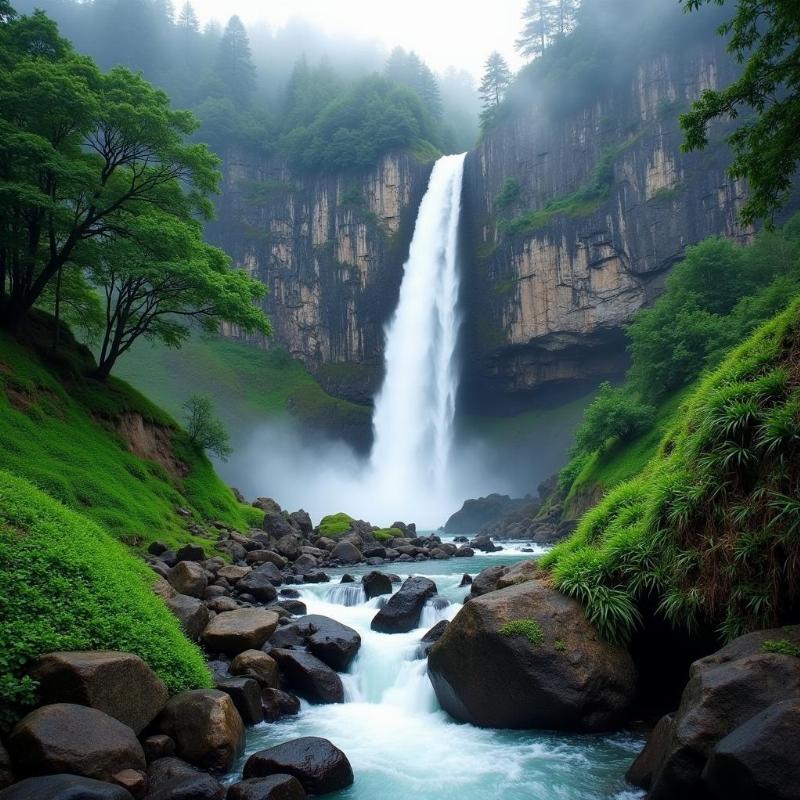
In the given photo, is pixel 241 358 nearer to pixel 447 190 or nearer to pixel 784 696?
pixel 447 190

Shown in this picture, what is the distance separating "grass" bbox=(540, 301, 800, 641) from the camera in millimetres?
6211

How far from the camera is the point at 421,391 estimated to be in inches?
2232

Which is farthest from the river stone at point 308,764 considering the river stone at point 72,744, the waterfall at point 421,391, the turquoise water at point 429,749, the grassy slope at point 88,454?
the waterfall at point 421,391

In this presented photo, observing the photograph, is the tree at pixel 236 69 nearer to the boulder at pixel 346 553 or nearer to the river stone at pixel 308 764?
the boulder at pixel 346 553

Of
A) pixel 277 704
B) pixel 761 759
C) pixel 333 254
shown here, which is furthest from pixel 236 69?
pixel 761 759

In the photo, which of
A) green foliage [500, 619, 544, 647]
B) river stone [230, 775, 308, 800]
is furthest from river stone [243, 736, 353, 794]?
green foliage [500, 619, 544, 647]

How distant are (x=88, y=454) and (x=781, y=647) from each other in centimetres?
1888

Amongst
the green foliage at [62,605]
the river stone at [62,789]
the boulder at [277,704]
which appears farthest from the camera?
the boulder at [277,704]

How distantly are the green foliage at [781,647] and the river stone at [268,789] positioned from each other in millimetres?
4523

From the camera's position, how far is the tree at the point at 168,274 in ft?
67.1

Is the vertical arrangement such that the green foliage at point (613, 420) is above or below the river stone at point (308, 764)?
above

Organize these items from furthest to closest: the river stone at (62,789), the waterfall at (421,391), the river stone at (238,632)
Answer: the waterfall at (421,391) → the river stone at (238,632) → the river stone at (62,789)

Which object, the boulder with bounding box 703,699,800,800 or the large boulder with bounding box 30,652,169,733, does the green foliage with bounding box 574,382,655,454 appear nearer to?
the boulder with bounding box 703,699,800,800

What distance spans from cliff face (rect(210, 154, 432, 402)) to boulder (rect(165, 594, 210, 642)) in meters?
55.0
